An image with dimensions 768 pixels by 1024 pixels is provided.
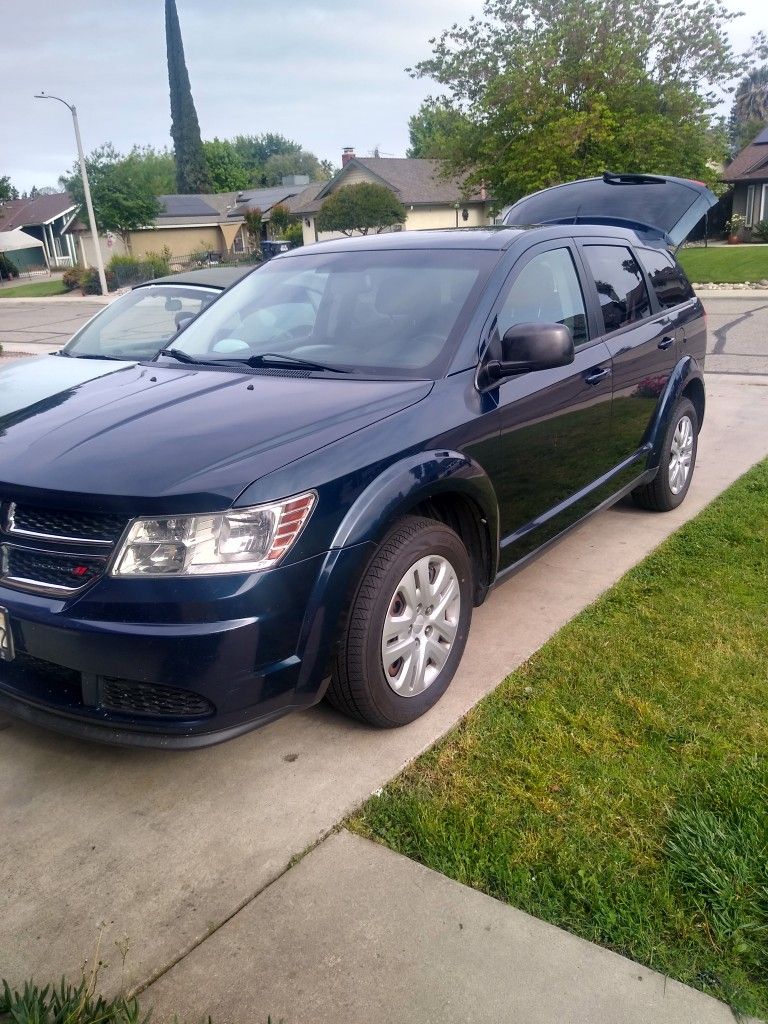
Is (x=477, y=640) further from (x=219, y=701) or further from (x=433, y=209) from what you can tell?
(x=433, y=209)

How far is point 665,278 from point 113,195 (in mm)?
40329

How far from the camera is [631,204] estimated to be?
6.43 metres

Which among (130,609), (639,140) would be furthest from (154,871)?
(639,140)

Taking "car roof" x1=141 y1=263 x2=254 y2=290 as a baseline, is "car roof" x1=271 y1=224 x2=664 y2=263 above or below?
above

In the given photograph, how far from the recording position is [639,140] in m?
23.9

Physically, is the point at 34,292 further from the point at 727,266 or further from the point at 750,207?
the point at 750,207

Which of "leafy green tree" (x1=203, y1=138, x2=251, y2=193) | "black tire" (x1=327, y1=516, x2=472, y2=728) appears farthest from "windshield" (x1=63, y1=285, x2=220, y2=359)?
"leafy green tree" (x1=203, y1=138, x2=251, y2=193)

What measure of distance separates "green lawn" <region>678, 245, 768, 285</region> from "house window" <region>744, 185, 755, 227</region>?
1211 centimetres

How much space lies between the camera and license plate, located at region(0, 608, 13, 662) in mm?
2676

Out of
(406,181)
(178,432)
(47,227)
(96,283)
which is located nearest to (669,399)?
(178,432)

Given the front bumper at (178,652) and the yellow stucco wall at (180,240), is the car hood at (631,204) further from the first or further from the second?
the yellow stucco wall at (180,240)

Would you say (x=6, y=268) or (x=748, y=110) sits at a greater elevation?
(x=748, y=110)

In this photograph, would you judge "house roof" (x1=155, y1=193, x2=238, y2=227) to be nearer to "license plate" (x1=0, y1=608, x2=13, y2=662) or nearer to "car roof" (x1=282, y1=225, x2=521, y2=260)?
"car roof" (x1=282, y1=225, x2=521, y2=260)

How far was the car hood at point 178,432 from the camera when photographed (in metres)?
2.60
